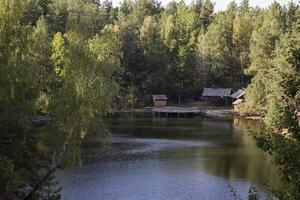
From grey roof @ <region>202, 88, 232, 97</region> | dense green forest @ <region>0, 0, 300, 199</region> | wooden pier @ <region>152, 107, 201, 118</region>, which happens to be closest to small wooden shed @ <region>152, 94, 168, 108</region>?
dense green forest @ <region>0, 0, 300, 199</region>

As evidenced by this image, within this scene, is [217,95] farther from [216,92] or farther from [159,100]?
[159,100]

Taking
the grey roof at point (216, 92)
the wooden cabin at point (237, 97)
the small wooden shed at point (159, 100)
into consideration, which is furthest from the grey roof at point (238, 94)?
the small wooden shed at point (159, 100)

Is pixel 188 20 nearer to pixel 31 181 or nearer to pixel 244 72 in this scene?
pixel 244 72

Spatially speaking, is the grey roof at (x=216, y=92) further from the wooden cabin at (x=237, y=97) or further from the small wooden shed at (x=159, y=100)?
the small wooden shed at (x=159, y=100)

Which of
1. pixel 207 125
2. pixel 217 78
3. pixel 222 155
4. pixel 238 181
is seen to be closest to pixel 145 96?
pixel 217 78

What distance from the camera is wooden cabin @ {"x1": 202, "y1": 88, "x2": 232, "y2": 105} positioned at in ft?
265

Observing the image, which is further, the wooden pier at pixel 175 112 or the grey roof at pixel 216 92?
the grey roof at pixel 216 92

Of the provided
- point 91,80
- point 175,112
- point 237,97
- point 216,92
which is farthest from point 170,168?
point 216,92

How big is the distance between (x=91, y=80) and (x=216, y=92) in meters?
57.8

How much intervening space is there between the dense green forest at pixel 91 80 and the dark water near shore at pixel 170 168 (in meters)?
3.55

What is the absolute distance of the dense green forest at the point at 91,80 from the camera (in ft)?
36.2

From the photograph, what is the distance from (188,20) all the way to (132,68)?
2475 centimetres

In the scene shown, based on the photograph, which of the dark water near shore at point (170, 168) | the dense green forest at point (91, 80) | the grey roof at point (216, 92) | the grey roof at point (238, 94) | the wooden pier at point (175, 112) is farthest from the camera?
the grey roof at point (216, 92)

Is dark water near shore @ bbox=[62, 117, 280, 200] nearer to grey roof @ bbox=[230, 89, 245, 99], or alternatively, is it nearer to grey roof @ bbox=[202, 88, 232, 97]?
grey roof @ bbox=[230, 89, 245, 99]
